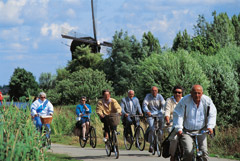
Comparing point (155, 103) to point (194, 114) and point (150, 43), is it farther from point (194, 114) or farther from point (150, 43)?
point (150, 43)

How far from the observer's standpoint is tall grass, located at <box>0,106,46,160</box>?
20.8 ft

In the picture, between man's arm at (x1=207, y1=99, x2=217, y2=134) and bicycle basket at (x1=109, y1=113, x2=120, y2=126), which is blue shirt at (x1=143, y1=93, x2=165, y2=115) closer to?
bicycle basket at (x1=109, y1=113, x2=120, y2=126)

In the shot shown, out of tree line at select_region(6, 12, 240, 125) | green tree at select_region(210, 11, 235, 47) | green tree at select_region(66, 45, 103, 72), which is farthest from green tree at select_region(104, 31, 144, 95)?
green tree at select_region(210, 11, 235, 47)

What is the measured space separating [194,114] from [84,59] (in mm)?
56976

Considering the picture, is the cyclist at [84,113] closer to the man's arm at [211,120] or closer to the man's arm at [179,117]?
the man's arm at [179,117]

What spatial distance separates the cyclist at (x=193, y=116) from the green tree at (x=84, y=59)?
54123mm

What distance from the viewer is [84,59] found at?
2522 inches

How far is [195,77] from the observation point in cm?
2245

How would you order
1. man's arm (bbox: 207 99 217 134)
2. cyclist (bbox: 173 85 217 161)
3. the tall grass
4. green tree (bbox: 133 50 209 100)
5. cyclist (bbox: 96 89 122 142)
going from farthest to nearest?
green tree (bbox: 133 50 209 100)
cyclist (bbox: 96 89 122 142)
cyclist (bbox: 173 85 217 161)
man's arm (bbox: 207 99 217 134)
the tall grass

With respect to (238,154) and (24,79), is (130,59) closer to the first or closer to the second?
(24,79)

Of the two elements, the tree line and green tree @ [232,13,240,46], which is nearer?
the tree line

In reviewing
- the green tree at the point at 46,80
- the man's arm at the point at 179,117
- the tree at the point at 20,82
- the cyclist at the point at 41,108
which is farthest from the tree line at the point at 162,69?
the green tree at the point at 46,80

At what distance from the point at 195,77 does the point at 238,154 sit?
9.77m

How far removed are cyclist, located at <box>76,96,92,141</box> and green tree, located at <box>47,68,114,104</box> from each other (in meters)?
33.7
